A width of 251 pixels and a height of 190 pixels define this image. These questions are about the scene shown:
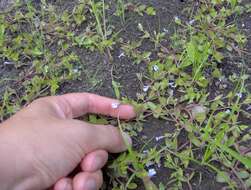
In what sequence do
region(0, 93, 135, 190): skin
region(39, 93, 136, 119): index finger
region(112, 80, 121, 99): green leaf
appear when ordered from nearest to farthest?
region(0, 93, 135, 190): skin → region(39, 93, 136, 119): index finger → region(112, 80, 121, 99): green leaf

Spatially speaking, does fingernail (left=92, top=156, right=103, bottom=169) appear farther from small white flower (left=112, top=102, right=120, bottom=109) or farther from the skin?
small white flower (left=112, top=102, right=120, bottom=109)

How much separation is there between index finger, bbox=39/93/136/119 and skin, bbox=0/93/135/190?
0.03m

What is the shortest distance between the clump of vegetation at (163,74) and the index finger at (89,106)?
0.04m

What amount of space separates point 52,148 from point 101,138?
189 millimetres

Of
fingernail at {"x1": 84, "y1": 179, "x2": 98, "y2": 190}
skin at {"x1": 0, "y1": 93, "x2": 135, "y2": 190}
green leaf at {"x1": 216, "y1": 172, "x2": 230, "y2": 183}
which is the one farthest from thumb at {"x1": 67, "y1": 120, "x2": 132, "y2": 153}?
green leaf at {"x1": 216, "y1": 172, "x2": 230, "y2": 183}

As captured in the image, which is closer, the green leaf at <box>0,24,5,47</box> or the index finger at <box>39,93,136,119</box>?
the index finger at <box>39,93,136,119</box>

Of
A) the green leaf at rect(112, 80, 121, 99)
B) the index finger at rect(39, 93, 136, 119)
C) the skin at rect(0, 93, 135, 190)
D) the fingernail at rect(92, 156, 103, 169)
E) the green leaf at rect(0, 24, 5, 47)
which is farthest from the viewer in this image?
the green leaf at rect(0, 24, 5, 47)

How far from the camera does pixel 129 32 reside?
7.59 ft

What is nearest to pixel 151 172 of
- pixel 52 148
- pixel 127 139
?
pixel 127 139

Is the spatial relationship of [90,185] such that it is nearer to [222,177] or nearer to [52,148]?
[52,148]

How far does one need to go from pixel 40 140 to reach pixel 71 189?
0.19 m

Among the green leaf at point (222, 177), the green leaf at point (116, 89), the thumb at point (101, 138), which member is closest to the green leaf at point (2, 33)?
the green leaf at point (116, 89)

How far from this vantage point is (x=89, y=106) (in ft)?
6.35

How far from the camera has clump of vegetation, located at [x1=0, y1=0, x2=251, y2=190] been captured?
5.98ft
